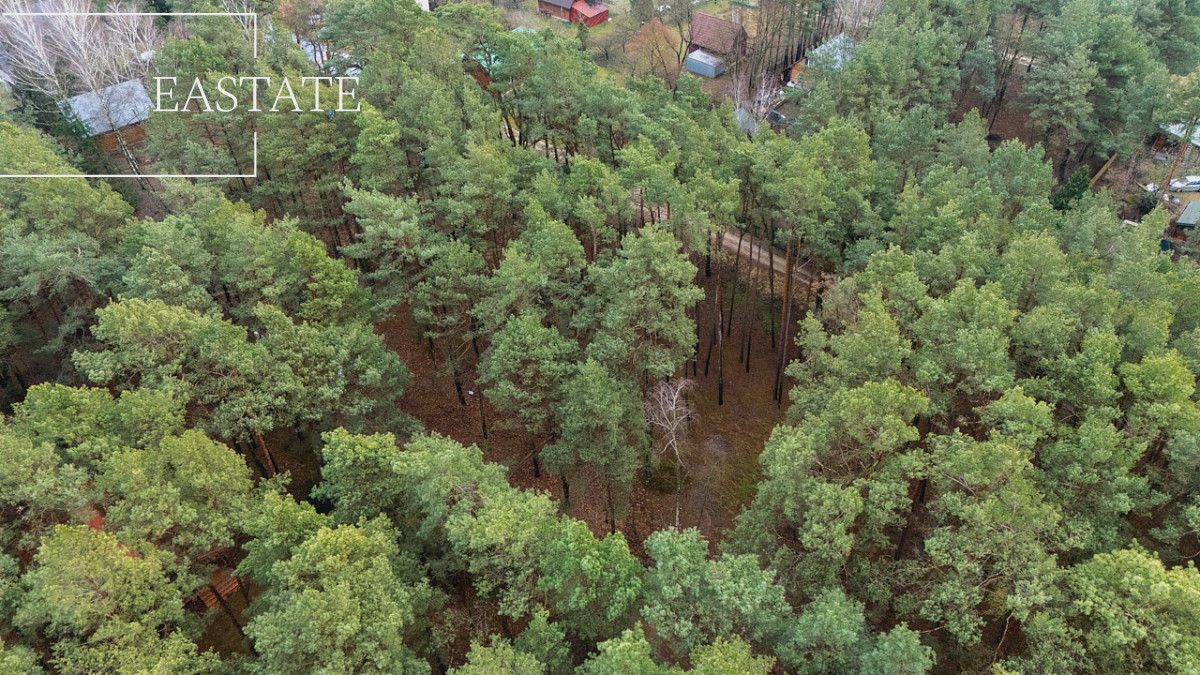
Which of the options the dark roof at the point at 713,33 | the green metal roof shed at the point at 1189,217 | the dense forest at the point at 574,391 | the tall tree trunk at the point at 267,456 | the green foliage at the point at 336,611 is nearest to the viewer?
the green foliage at the point at 336,611

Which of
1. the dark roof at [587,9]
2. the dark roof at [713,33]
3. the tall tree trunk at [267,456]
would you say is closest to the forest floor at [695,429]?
the tall tree trunk at [267,456]

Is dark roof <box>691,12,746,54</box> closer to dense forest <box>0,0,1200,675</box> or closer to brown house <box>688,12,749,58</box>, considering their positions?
brown house <box>688,12,749,58</box>

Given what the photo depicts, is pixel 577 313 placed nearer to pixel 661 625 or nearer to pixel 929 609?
pixel 661 625

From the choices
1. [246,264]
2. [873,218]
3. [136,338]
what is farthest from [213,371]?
[873,218]

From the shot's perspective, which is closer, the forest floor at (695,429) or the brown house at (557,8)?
the forest floor at (695,429)

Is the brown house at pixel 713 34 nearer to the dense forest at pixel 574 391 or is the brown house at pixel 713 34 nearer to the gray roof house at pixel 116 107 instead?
the dense forest at pixel 574 391
